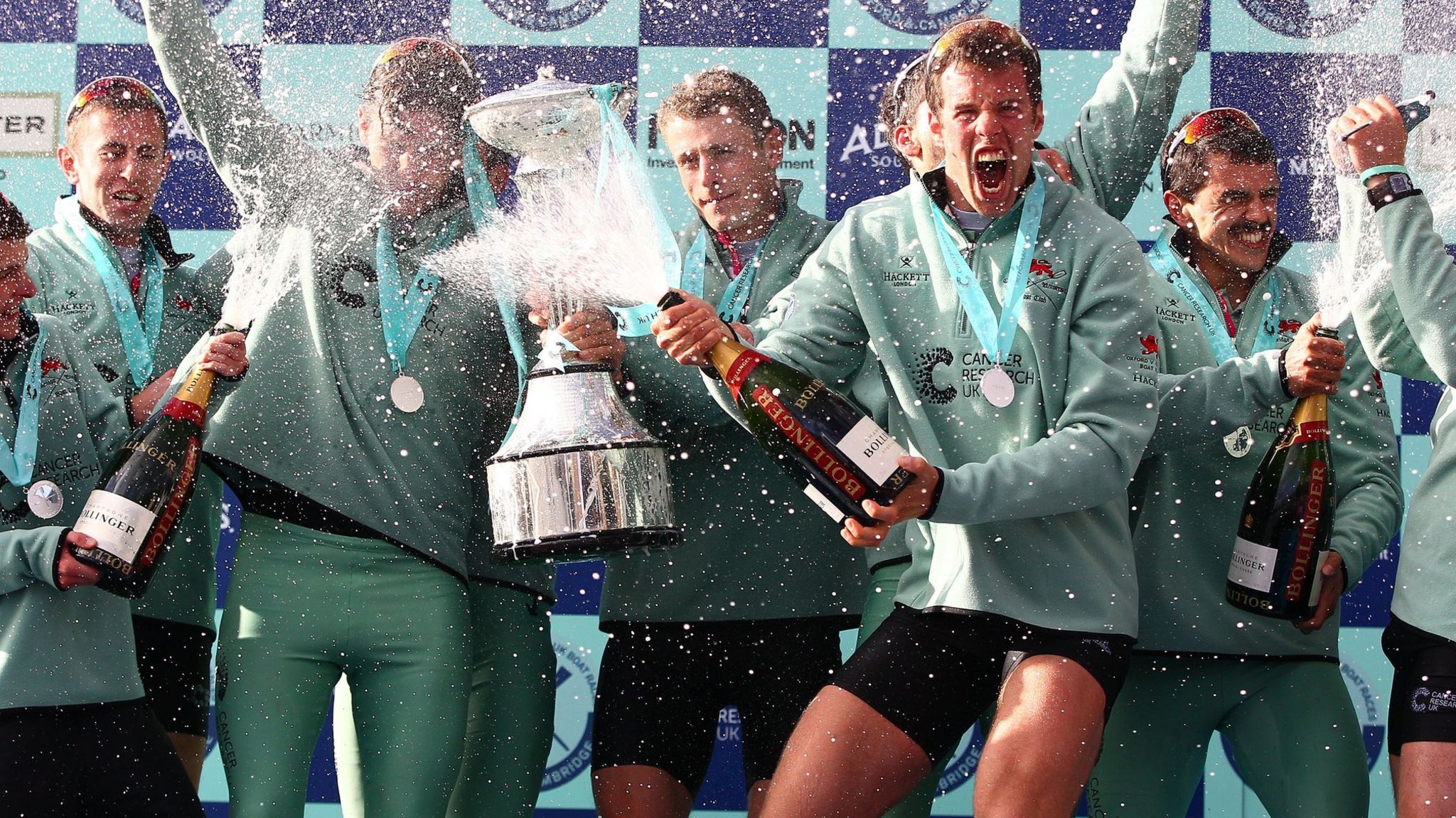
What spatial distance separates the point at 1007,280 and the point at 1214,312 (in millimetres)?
830

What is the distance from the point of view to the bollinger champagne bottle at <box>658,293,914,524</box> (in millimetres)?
2322

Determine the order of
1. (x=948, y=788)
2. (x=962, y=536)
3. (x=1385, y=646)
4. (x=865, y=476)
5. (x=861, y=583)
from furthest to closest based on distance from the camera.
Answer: (x=948, y=788)
(x=861, y=583)
(x=1385, y=646)
(x=962, y=536)
(x=865, y=476)

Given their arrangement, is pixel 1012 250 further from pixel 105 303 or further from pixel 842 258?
pixel 105 303

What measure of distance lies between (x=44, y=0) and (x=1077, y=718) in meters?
3.58

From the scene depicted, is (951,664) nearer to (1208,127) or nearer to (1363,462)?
(1363,462)

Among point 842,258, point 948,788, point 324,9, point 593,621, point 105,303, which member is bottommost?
point 948,788

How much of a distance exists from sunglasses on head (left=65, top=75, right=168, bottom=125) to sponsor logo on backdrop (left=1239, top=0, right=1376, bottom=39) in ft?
9.52

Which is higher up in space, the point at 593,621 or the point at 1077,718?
the point at 1077,718

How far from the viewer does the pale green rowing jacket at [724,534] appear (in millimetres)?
3152

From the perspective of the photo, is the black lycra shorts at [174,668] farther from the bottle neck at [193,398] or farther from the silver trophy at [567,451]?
the silver trophy at [567,451]

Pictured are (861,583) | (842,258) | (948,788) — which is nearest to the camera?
(842,258)

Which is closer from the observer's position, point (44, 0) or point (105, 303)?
point (105, 303)

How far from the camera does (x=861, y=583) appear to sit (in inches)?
128

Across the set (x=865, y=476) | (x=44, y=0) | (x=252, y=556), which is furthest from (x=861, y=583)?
(x=44, y=0)
